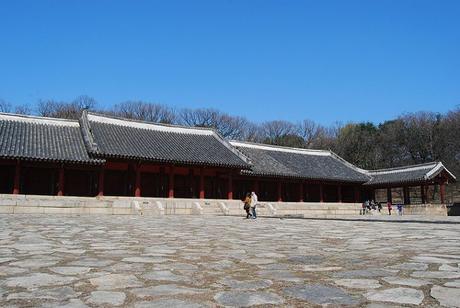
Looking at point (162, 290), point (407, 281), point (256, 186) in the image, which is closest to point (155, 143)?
point (256, 186)

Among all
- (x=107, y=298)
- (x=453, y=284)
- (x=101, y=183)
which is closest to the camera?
(x=107, y=298)

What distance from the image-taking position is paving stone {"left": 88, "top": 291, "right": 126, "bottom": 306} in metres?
2.95

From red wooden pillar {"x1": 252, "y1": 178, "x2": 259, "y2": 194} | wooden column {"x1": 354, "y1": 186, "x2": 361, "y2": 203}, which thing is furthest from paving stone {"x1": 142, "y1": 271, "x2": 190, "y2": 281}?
wooden column {"x1": 354, "y1": 186, "x2": 361, "y2": 203}

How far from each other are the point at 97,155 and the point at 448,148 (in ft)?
154

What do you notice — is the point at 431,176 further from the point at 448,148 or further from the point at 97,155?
the point at 97,155

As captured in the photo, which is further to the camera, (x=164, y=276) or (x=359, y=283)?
(x=164, y=276)

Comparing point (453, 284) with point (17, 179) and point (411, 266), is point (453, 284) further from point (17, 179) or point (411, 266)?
point (17, 179)

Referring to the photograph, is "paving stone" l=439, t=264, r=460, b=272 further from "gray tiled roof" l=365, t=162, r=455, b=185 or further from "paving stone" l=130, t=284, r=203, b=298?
"gray tiled roof" l=365, t=162, r=455, b=185

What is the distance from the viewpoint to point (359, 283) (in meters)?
3.62

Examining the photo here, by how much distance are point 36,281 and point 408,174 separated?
3752 cm

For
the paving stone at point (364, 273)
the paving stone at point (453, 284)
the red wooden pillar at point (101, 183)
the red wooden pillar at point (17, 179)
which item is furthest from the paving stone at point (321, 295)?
the red wooden pillar at point (17, 179)

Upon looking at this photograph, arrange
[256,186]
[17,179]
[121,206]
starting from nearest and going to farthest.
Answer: [121,206], [17,179], [256,186]

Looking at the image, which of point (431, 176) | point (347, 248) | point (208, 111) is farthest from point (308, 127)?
point (347, 248)

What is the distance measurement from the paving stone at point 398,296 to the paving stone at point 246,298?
71 cm
